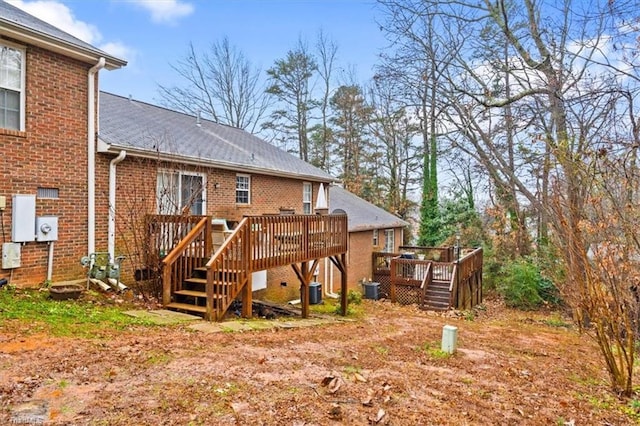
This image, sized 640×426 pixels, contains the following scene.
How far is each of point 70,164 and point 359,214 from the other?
15024 millimetres

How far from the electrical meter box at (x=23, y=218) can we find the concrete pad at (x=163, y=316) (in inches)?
96.5

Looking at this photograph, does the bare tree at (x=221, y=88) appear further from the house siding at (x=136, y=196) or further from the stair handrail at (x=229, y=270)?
the stair handrail at (x=229, y=270)

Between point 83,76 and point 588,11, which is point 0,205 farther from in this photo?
point 588,11

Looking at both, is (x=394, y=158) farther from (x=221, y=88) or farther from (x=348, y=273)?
(x=348, y=273)

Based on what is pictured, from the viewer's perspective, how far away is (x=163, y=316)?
7473mm

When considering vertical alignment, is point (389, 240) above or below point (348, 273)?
above

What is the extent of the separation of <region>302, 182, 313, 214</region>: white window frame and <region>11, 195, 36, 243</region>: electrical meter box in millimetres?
10333

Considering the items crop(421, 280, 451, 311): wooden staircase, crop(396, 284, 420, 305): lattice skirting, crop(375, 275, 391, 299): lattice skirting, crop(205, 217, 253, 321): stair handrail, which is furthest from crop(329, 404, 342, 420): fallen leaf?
crop(375, 275, 391, 299): lattice skirting

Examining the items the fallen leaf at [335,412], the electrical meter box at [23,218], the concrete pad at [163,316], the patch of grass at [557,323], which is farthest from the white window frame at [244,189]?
the patch of grass at [557,323]

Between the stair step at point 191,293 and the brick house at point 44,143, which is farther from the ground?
the brick house at point 44,143

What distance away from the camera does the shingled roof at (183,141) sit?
10.0 meters

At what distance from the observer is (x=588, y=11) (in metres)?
7.80

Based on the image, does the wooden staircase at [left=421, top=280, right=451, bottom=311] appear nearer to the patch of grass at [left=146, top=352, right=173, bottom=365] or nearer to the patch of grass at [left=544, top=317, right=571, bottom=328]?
the patch of grass at [left=544, top=317, right=571, bottom=328]

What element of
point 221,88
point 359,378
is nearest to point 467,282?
point 359,378
